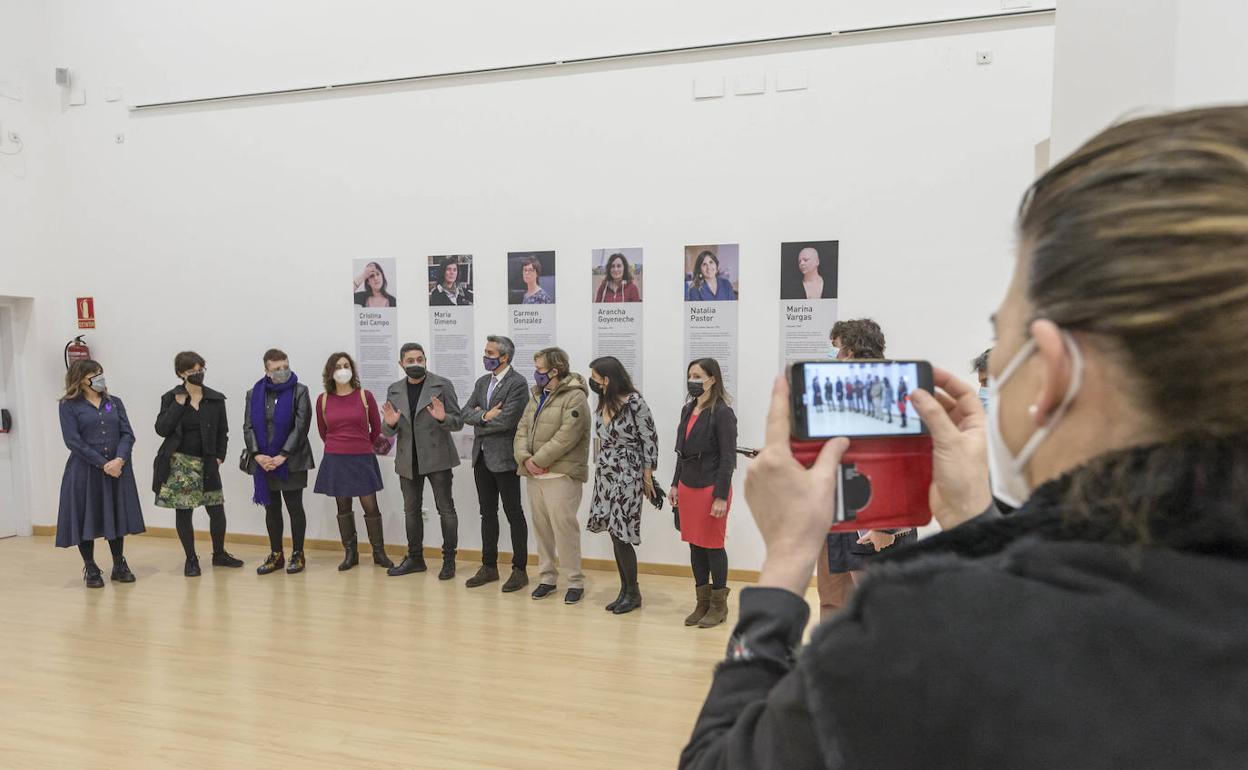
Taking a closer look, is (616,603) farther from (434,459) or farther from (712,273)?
(712,273)

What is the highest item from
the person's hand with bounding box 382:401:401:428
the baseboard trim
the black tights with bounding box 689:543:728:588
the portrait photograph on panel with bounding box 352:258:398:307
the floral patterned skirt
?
the portrait photograph on panel with bounding box 352:258:398:307

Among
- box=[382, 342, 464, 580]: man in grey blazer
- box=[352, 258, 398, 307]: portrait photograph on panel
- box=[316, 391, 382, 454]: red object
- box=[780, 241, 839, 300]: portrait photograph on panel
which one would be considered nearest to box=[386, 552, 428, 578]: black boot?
box=[382, 342, 464, 580]: man in grey blazer

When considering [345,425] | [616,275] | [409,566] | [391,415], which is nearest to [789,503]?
[616,275]

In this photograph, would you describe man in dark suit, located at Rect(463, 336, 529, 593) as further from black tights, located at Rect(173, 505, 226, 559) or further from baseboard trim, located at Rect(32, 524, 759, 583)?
black tights, located at Rect(173, 505, 226, 559)

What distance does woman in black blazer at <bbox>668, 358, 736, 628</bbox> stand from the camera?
4562 mm

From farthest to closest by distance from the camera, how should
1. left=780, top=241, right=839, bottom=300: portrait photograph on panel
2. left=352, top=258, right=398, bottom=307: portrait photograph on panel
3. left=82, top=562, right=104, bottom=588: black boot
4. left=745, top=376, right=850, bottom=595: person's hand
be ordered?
left=352, top=258, right=398, bottom=307: portrait photograph on panel, left=82, top=562, right=104, bottom=588: black boot, left=780, top=241, right=839, bottom=300: portrait photograph on panel, left=745, top=376, right=850, bottom=595: person's hand

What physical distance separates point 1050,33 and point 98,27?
8124mm

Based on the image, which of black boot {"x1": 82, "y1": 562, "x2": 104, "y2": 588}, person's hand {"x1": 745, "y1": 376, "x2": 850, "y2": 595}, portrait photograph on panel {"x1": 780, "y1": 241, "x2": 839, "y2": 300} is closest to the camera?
person's hand {"x1": 745, "y1": 376, "x2": 850, "y2": 595}

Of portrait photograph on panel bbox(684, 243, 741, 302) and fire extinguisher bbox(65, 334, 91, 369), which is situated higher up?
portrait photograph on panel bbox(684, 243, 741, 302)

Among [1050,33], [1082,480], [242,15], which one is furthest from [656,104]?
[1082,480]

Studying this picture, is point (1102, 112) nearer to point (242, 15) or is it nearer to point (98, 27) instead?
point (242, 15)

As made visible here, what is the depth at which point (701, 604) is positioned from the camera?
15.8 ft

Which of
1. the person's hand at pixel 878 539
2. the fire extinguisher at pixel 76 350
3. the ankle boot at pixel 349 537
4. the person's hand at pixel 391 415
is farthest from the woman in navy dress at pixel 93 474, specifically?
the person's hand at pixel 878 539

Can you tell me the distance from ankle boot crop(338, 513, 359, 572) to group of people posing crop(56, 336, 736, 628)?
1cm
